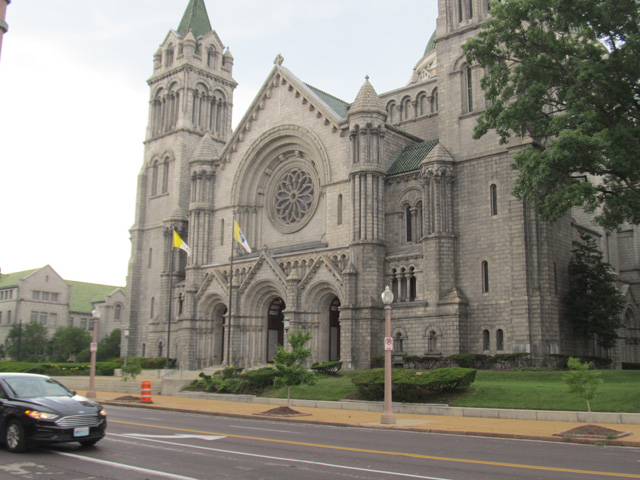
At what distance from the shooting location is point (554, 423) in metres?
20.3

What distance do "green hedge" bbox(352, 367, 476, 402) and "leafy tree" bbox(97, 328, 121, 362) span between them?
1877 inches

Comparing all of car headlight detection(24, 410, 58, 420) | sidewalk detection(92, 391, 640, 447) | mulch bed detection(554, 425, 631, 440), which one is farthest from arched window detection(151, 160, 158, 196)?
mulch bed detection(554, 425, 631, 440)

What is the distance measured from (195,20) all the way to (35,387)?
187 ft

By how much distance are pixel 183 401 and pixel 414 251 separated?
16938 mm

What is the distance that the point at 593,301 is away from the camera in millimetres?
36531

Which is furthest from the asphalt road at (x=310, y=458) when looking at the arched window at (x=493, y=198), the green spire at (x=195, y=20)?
the green spire at (x=195, y=20)

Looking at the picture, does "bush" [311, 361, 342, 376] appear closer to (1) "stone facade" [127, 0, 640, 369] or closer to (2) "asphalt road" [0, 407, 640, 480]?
(1) "stone facade" [127, 0, 640, 369]

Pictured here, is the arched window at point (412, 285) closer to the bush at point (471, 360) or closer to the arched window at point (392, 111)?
the bush at point (471, 360)

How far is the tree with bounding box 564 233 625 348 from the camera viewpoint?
36469mm

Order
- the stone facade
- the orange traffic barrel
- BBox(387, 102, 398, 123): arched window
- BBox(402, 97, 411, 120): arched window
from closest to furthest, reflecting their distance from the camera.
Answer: the orange traffic barrel
the stone facade
BBox(402, 97, 411, 120): arched window
BBox(387, 102, 398, 123): arched window

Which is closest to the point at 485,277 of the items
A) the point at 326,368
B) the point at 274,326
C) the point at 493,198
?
the point at 493,198

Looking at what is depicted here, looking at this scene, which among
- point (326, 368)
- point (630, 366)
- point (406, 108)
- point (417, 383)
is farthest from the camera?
point (406, 108)

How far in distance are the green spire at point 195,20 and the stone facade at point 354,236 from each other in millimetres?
3811

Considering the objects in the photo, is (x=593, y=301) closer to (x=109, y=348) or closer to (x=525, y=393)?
(x=525, y=393)
